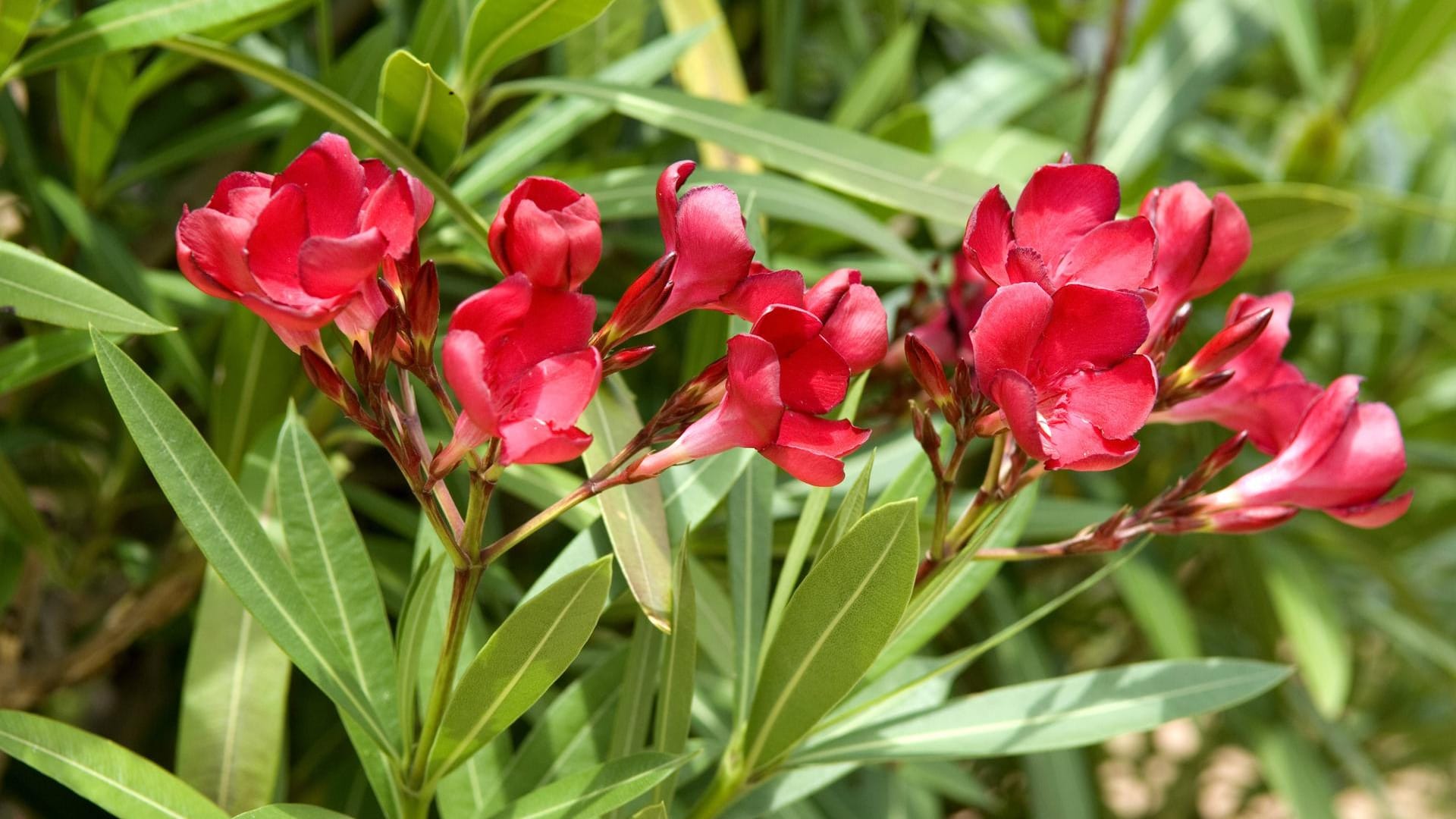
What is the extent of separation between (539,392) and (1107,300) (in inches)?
8.1

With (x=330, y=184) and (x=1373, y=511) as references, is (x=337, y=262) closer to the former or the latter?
(x=330, y=184)

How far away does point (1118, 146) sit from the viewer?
1.22 meters

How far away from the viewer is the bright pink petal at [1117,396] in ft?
1.40

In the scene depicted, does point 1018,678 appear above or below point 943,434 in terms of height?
below

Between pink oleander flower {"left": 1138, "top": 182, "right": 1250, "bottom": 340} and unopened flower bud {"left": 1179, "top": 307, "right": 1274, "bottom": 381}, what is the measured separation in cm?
2

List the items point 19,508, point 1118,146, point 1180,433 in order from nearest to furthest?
point 19,508 < point 1118,146 < point 1180,433

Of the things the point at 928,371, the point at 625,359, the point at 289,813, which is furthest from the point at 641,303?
the point at 289,813

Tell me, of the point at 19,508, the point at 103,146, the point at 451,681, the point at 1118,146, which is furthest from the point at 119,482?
the point at 1118,146

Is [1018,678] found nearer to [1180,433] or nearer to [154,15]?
[1180,433]

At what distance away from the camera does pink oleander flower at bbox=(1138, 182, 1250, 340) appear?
51 cm

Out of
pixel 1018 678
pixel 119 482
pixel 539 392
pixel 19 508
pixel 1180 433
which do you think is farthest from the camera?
pixel 1180 433

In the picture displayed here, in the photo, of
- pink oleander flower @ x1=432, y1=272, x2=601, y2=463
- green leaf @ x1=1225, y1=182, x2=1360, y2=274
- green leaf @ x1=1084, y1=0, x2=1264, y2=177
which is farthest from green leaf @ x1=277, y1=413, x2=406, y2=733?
green leaf @ x1=1084, y1=0, x2=1264, y2=177

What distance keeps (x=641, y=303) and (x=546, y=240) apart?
49 mm

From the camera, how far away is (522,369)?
397mm
